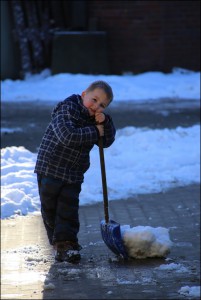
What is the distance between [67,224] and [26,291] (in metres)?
0.83

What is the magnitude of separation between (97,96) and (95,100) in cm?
3

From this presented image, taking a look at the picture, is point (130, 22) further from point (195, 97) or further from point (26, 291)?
point (26, 291)

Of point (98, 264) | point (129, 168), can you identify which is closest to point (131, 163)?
point (129, 168)

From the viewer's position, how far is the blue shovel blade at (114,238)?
5.65 metres

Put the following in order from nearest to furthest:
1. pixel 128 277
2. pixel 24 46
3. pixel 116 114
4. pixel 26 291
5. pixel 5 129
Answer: pixel 26 291 → pixel 128 277 → pixel 5 129 → pixel 116 114 → pixel 24 46

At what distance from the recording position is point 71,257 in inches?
221

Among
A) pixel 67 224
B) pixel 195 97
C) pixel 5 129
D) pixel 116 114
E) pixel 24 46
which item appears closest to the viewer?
pixel 67 224

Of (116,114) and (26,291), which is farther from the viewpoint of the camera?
(116,114)

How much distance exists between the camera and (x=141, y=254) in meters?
5.78

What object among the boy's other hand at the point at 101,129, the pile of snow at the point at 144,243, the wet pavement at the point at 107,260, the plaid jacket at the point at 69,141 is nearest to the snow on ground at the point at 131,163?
the pile of snow at the point at 144,243

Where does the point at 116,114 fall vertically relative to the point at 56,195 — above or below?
below

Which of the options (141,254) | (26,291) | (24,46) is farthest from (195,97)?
(26,291)

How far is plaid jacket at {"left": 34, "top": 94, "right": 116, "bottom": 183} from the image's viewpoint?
536 cm

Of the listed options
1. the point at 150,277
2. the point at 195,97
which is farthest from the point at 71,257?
the point at 195,97
